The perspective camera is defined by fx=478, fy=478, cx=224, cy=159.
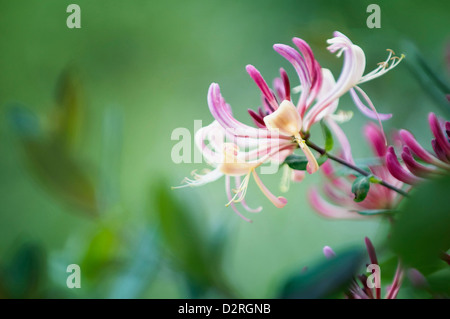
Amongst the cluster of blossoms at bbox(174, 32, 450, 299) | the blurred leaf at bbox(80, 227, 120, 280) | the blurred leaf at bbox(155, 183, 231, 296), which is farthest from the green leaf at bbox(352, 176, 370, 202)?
the blurred leaf at bbox(80, 227, 120, 280)

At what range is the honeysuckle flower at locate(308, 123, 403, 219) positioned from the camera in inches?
16.8

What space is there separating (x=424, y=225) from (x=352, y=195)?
23 centimetres

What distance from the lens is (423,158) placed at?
1.11 feet

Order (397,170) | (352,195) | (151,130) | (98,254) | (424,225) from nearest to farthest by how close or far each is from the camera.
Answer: (424,225)
(397,170)
(352,195)
(98,254)
(151,130)

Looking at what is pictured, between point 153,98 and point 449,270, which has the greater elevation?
point 153,98

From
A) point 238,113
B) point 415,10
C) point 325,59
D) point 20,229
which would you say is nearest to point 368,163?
point 325,59

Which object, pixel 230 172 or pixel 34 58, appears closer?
pixel 230 172

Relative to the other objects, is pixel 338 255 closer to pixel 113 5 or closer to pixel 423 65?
pixel 423 65

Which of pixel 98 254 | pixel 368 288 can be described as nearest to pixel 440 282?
pixel 368 288

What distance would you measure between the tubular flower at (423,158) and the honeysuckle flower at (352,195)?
0.19 ft

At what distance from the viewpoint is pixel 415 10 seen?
1040 millimetres

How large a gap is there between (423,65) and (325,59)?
15.9 inches

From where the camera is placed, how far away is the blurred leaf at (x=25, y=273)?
0.54m

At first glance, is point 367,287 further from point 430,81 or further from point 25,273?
point 25,273
